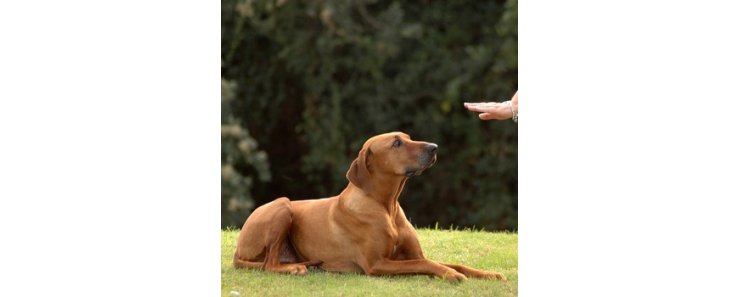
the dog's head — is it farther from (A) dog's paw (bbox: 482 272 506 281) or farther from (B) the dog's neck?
(A) dog's paw (bbox: 482 272 506 281)

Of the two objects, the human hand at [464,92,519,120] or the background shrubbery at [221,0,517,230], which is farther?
the background shrubbery at [221,0,517,230]

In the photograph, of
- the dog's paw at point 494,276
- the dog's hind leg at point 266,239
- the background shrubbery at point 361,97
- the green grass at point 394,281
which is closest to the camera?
the green grass at point 394,281

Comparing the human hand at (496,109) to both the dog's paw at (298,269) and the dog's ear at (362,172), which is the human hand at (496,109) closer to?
the dog's ear at (362,172)

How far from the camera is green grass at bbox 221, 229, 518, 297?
4.36 metres

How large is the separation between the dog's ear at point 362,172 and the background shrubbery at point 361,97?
455 mm

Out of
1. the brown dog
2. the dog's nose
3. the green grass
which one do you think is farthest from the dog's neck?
the green grass

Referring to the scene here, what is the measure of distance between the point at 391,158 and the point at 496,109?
57 centimetres

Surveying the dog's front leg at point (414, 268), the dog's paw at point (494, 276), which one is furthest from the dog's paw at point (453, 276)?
the dog's paw at point (494, 276)

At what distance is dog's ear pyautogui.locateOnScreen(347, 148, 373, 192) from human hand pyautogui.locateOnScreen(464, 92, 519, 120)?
0.50 metres

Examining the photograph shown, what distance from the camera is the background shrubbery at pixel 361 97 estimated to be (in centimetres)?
497

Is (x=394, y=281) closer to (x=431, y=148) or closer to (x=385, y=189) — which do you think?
(x=385, y=189)

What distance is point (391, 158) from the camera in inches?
179

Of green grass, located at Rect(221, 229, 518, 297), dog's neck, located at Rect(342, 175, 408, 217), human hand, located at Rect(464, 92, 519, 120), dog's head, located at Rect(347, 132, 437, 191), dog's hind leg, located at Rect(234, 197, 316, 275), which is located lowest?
green grass, located at Rect(221, 229, 518, 297)
